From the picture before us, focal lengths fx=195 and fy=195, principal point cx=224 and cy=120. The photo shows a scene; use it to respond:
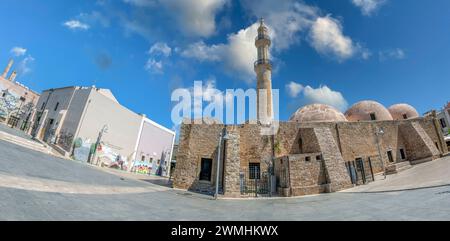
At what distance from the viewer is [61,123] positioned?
2247 cm

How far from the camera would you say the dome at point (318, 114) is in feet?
66.0

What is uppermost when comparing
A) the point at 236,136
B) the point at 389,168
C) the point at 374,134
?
the point at 374,134

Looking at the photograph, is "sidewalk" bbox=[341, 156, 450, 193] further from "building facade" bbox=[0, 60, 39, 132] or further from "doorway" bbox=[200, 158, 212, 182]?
"building facade" bbox=[0, 60, 39, 132]

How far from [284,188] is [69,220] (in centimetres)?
1173

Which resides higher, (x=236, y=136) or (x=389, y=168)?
(x=236, y=136)

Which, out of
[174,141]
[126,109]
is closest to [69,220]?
[126,109]

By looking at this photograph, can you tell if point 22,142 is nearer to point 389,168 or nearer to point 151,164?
point 151,164

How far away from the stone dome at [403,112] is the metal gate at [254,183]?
70.1 feet

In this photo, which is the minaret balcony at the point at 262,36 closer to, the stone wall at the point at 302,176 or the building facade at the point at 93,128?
the stone wall at the point at 302,176

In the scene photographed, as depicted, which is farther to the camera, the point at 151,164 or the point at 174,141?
the point at 174,141

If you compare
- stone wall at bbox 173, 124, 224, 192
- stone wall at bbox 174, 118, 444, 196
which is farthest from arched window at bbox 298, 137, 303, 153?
stone wall at bbox 173, 124, 224, 192

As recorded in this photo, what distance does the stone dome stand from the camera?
2430 centimetres

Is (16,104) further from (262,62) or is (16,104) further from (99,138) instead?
(262,62)
